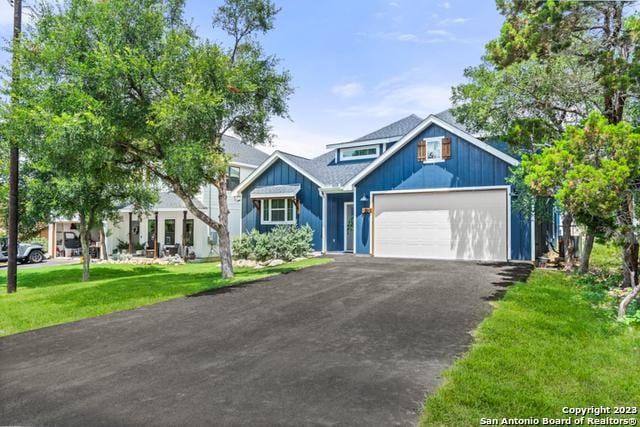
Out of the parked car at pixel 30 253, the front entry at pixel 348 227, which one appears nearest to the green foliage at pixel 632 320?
the front entry at pixel 348 227

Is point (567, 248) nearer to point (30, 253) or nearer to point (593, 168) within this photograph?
point (593, 168)

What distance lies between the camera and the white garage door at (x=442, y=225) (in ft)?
48.4

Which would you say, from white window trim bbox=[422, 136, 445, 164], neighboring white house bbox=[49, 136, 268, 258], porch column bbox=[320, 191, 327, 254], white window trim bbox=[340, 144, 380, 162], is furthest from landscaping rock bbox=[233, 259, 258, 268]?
white window trim bbox=[422, 136, 445, 164]

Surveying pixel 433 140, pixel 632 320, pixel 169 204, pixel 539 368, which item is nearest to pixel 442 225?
pixel 433 140

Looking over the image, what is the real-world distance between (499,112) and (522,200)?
10.6 feet

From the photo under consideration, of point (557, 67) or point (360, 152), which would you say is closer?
point (557, 67)

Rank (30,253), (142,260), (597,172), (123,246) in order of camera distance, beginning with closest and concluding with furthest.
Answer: (597,172)
(142,260)
(30,253)
(123,246)

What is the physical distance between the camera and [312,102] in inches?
765

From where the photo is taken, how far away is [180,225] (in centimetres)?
2345

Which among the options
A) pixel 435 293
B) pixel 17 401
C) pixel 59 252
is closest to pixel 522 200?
pixel 435 293

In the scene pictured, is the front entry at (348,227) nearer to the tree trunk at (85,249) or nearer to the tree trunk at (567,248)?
the tree trunk at (567,248)

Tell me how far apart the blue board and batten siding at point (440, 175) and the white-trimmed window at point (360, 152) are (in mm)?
3806

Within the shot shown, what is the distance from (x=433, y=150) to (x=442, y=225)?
9.93 ft

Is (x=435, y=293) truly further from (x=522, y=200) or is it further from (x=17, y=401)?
(x=17, y=401)
